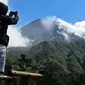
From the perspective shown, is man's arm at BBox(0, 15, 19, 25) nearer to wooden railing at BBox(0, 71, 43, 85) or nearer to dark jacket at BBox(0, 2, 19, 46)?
dark jacket at BBox(0, 2, 19, 46)

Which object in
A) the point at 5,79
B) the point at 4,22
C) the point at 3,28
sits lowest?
the point at 5,79

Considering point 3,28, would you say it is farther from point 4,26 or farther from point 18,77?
point 18,77

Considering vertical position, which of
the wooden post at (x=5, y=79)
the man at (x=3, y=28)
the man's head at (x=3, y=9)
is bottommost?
the wooden post at (x=5, y=79)

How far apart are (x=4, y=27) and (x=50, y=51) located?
19215cm

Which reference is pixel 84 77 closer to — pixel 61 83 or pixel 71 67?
pixel 61 83

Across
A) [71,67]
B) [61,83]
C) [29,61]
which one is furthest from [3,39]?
[71,67]

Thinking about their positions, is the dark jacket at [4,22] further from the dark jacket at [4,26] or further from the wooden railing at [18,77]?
the wooden railing at [18,77]

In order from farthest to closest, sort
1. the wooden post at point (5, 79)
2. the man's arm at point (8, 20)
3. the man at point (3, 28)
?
the man's arm at point (8, 20), the man at point (3, 28), the wooden post at point (5, 79)

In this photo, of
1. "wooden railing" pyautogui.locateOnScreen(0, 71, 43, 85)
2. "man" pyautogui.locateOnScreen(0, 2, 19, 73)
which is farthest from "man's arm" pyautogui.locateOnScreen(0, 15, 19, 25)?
"wooden railing" pyautogui.locateOnScreen(0, 71, 43, 85)

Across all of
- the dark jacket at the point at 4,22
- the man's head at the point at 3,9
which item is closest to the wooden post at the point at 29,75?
the dark jacket at the point at 4,22

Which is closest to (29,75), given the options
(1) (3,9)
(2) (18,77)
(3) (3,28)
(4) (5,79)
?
(2) (18,77)

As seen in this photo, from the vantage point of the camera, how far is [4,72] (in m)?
6.07

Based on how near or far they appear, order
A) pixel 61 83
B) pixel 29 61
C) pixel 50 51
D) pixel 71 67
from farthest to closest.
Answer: pixel 50 51 < pixel 71 67 < pixel 61 83 < pixel 29 61

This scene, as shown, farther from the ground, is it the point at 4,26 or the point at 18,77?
the point at 4,26
